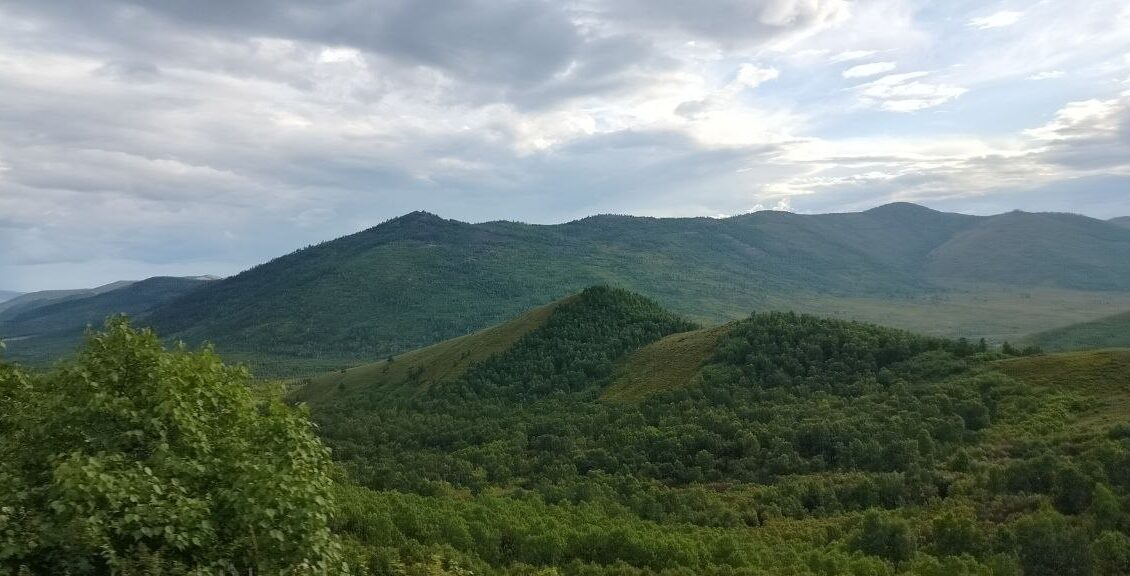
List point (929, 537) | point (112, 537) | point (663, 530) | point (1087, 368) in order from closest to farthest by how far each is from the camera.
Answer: point (112, 537) → point (929, 537) → point (663, 530) → point (1087, 368)

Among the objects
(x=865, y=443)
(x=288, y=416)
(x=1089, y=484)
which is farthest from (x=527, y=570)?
(x=865, y=443)

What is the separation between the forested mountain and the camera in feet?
99.5

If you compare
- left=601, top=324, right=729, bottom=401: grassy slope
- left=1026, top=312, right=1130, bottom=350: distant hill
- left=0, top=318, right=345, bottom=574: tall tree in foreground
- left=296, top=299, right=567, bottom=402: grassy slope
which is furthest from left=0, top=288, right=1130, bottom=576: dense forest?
left=1026, top=312, right=1130, bottom=350: distant hill

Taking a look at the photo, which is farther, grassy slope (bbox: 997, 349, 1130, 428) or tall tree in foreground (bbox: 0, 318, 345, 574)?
grassy slope (bbox: 997, 349, 1130, 428)

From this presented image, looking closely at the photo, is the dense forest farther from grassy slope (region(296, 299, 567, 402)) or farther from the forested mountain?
grassy slope (region(296, 299, 567, 402))

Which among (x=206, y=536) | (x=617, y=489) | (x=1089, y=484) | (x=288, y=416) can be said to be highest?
(x=288, y=416)

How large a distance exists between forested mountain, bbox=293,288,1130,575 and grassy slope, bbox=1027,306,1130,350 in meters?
112

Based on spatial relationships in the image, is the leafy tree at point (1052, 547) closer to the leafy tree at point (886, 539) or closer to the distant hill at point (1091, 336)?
the leafy tree at point (886, 539)

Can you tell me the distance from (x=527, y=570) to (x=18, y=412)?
18821 millimetres

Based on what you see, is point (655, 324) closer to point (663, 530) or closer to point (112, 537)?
point (663, 530)

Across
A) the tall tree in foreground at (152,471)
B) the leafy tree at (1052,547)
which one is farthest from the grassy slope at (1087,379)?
the tall tree in foreground at (152,471)

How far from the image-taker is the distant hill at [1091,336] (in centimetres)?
15462

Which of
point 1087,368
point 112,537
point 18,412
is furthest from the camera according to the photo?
point 1087,368

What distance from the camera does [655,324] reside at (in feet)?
336
